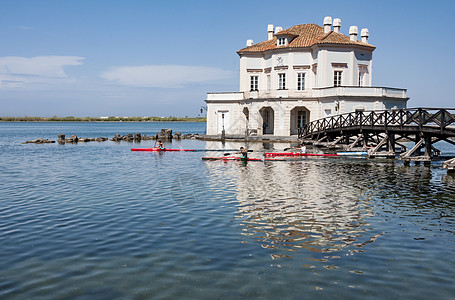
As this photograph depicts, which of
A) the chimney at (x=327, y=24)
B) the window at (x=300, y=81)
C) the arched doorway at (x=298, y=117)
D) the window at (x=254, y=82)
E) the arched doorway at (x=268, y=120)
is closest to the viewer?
the window at (x=300, y=81)

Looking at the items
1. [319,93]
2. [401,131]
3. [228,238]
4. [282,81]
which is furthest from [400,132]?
[282,81]

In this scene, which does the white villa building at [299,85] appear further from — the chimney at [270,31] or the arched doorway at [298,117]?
the chimney at [270,31]

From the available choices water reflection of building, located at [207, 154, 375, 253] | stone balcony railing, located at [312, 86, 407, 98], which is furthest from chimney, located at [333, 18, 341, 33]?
water reflection of building, located at [207, 154, 375, 253]

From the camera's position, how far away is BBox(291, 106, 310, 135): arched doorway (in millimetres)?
53409

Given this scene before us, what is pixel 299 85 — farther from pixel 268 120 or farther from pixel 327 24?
pixel 327 24

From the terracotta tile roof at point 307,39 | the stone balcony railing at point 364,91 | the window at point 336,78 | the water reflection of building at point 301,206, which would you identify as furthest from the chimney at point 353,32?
the water reflection of building at point 301,206

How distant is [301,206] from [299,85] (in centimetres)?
3787

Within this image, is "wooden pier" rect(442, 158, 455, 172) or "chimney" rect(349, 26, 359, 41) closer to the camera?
"wooden pier" rect(442, 158, 455, 172)

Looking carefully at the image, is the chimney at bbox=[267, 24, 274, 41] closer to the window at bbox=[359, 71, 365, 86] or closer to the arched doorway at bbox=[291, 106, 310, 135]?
the arched doorway at bbox=[291, 106, 310, 135]

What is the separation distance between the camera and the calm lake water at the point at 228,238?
893 centimetres

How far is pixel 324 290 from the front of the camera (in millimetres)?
8703

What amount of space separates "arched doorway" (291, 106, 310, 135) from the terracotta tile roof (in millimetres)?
7699

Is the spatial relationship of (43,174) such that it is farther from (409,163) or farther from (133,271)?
(409,163)

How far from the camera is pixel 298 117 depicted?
54.1 m
